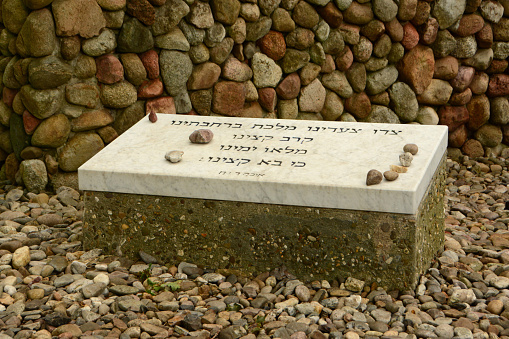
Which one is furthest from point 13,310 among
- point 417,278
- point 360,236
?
point 417,278

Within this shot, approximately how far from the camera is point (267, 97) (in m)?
4.75

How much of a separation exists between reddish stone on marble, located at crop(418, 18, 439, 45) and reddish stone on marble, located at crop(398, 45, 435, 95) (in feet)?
0.25

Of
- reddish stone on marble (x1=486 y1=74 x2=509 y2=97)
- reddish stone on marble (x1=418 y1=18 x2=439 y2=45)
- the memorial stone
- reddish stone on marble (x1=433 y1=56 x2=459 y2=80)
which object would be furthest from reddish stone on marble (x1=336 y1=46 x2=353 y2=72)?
the memorial stone

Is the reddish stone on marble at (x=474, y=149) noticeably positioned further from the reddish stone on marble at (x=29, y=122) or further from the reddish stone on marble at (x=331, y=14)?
the reddish stone on marble at (x=29, y=122)

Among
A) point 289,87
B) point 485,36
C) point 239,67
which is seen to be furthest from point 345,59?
point 485,36

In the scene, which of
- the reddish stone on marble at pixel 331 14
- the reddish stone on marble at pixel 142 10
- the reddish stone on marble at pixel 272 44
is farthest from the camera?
the reddish stone on marble at pixel 331 14

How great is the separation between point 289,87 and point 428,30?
3.56 ft

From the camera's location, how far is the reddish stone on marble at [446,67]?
5191 millimetres

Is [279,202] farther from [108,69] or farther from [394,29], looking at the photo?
[394,29]

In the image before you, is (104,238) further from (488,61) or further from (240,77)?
(488,61)

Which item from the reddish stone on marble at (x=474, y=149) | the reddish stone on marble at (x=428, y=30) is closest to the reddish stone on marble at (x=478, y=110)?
the reddish stone on marble at (x=474, y=149)

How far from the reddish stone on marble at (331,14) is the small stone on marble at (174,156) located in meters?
2.05

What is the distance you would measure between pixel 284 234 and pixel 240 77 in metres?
1.87

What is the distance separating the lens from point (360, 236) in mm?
2832
